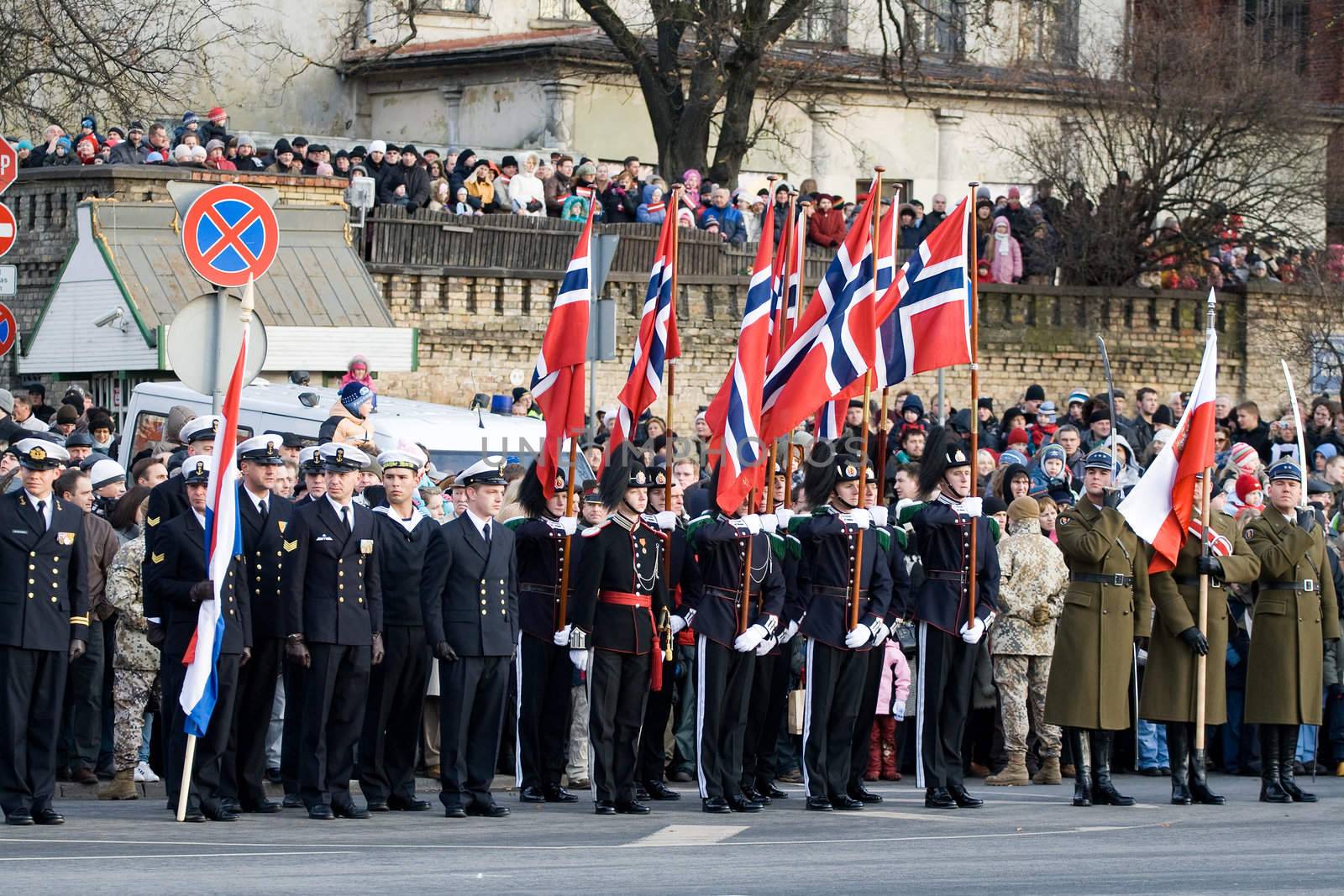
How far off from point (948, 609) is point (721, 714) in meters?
1.42

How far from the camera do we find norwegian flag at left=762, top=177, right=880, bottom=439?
613 inches

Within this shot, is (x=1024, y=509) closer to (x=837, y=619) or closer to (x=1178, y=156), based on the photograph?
(x=837, y=619)

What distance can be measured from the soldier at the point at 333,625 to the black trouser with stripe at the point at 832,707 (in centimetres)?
244

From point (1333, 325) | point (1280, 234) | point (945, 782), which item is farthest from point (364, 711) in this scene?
point (1280, 234)

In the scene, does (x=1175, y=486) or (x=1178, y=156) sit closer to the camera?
(x=1175, y=486)

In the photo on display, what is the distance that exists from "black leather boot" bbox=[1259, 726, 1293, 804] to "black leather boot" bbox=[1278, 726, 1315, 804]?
0.16 ft

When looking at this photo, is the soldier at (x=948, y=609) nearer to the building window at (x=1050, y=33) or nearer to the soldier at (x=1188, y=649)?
the soldier at (x=1188, y=649)

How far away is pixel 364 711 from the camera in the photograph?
14609 millimetres

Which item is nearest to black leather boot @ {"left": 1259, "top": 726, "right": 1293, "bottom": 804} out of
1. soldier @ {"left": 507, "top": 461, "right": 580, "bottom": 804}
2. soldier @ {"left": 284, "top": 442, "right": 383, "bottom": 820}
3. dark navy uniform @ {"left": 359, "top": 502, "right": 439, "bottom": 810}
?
soldier @ {"left": 507, "top": 461, "right": 580, "bottom": 804}

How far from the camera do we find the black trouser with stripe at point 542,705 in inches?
607

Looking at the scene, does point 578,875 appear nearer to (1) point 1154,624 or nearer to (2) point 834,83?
(1) point 1154,624

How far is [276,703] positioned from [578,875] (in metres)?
4.60

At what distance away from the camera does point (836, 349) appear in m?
15.6

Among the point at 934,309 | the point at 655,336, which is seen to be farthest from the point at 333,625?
the point at 934,309
